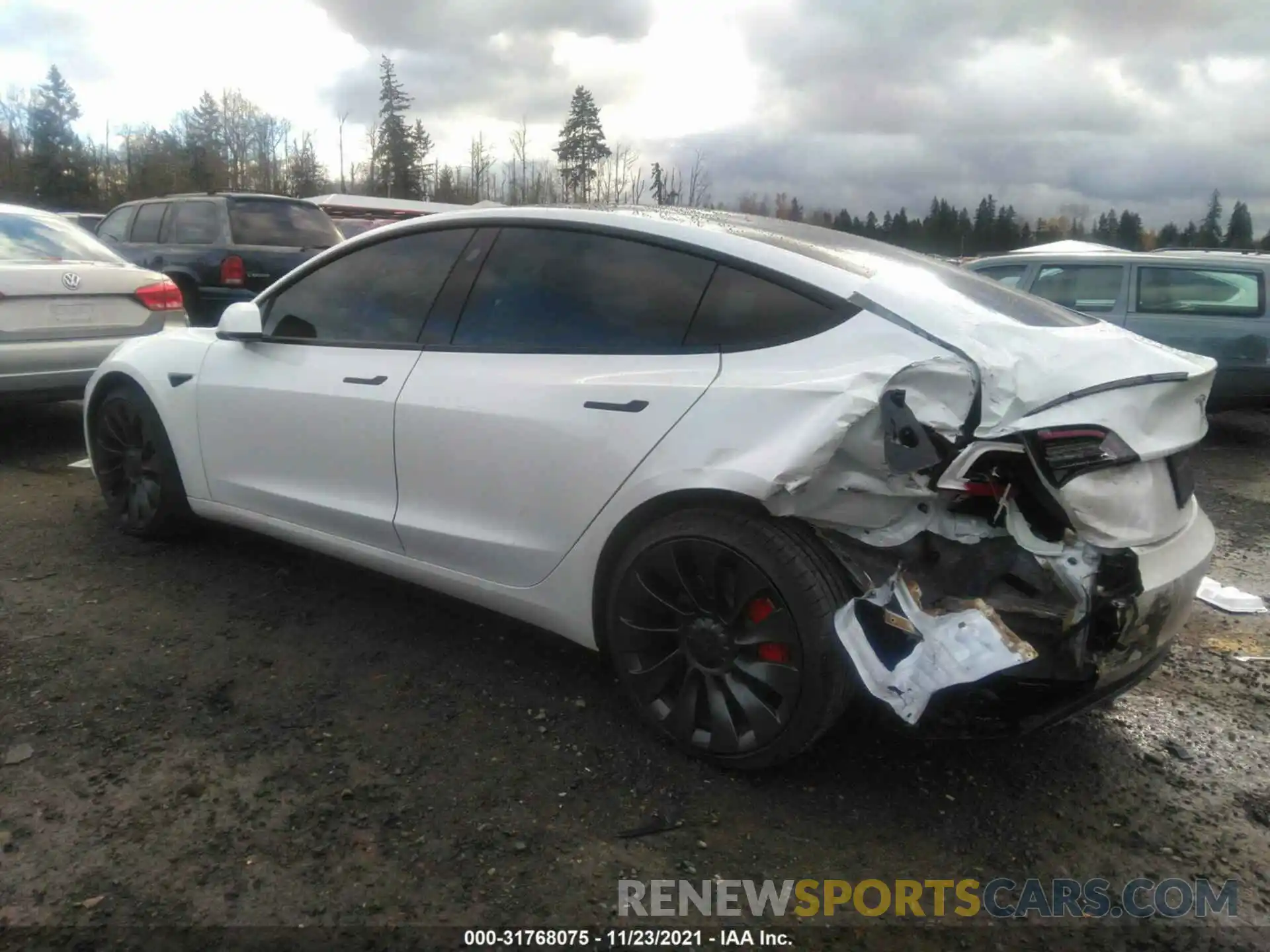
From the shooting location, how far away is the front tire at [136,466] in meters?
4.27

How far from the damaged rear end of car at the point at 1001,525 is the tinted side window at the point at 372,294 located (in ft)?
5.38

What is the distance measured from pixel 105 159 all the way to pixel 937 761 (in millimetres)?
51634

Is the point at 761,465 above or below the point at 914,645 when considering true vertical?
above

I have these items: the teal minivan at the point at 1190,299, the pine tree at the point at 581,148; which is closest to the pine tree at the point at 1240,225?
the pine tree at the point at 581,148

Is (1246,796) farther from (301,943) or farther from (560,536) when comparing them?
(301,943)

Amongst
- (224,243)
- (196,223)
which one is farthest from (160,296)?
(196,223)

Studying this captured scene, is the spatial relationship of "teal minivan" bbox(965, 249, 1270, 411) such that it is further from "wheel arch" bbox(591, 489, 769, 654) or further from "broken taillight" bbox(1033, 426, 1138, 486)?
"wheel arch" bbox(591, 489, 769, 654)

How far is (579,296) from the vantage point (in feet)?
9.99

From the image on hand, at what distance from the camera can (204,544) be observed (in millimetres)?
4500

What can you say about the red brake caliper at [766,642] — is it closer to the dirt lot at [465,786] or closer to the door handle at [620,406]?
the dirt lot at [465,786]

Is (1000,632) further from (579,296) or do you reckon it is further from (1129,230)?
(1129,230)

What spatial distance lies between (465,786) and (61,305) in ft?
16.1

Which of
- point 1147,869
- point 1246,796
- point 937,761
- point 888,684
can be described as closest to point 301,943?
point 888,684

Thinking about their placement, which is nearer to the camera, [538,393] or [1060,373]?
[1060,373]
